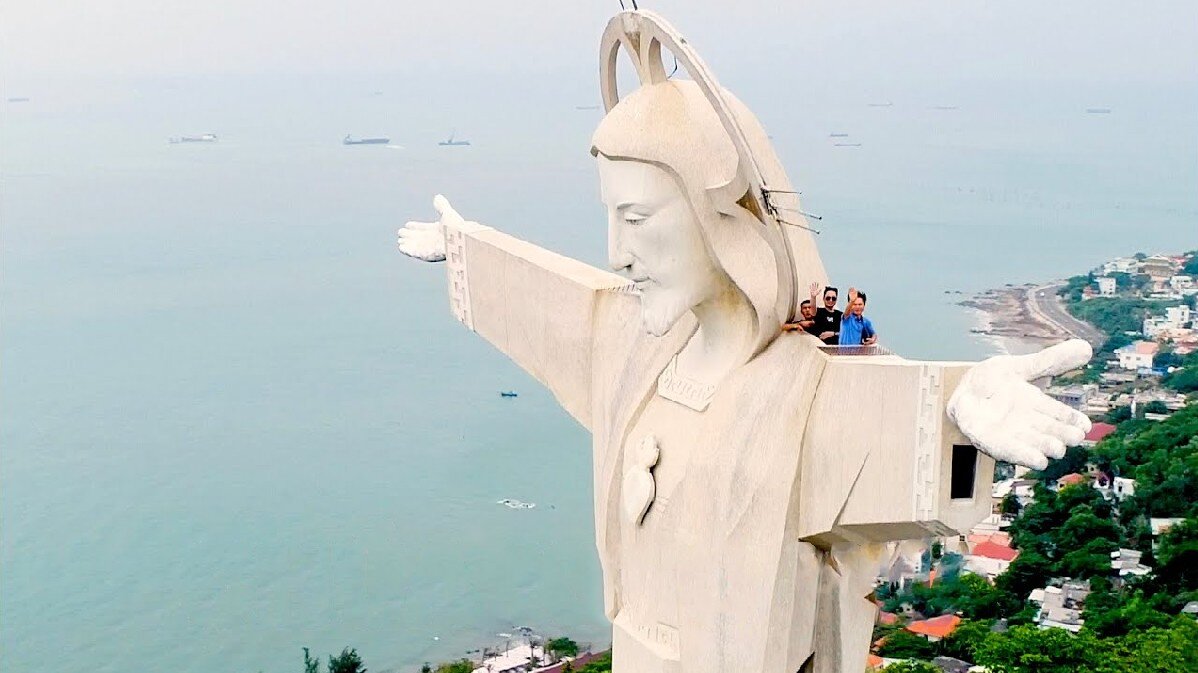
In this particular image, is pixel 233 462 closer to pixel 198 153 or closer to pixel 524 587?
pixel 524 587

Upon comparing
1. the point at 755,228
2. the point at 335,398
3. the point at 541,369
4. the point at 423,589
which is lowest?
the point at 423,589

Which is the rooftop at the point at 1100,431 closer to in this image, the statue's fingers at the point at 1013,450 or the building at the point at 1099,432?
the building at the point at 1099,432

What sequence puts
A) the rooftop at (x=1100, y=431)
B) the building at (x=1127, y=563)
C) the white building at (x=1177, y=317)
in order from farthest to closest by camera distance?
the white building at (x=1177, y=317) → the rooftop at (x=1100, y=431) → the building at (x=1127, y=563)

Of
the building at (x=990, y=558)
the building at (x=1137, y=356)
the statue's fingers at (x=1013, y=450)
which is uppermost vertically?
the statue's fingers at (x=1013, y=450)

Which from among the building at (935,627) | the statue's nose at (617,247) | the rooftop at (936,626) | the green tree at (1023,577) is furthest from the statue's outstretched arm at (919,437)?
the green tree at (1023,577)

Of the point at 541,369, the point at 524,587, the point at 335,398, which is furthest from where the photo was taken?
the point at 335,398

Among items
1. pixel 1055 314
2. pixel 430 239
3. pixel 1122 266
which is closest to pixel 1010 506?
pixel 1055 314

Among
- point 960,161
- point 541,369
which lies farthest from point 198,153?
point 541,369

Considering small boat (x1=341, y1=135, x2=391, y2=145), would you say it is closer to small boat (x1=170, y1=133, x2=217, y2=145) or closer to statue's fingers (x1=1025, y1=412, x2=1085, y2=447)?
small boat (x1=170, y1=133, x2=217, y2=145)
